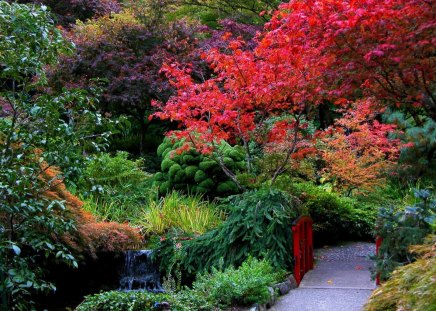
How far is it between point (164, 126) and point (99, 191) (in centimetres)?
1289

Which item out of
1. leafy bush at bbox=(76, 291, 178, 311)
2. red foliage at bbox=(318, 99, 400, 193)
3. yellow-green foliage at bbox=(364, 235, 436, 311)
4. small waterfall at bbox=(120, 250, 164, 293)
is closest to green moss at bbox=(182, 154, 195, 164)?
red foliage at bbox=(318, 99, 400, 193)

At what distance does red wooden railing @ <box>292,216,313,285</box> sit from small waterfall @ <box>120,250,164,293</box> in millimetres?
2268

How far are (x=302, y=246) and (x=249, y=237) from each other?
88 cm

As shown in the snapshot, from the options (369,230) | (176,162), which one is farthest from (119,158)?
(369,230)

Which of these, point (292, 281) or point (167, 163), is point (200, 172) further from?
point (292, 281)

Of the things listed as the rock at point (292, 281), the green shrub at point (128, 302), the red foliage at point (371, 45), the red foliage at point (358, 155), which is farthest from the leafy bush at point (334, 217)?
the green shrub at point (128, 302)

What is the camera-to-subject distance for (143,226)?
32.7ft

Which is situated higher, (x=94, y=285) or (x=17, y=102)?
(x=17, y=102)

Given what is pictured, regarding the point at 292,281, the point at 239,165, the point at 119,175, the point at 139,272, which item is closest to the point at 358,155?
the point at 239,165

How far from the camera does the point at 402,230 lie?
6406 mm

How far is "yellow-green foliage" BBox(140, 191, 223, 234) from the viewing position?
9.55 m

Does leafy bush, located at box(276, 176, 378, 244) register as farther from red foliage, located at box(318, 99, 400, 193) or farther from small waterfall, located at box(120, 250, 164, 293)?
small waterfall, located at box(120, 250, 164, 293)

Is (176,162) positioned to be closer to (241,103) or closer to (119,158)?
(119,158)

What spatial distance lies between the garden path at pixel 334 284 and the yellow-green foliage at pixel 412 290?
6.90 ft
